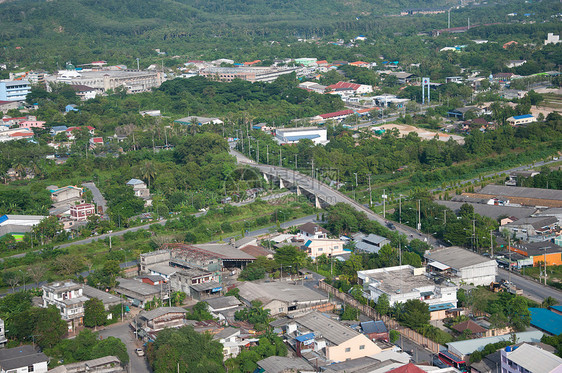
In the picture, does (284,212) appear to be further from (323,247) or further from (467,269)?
(467,269)

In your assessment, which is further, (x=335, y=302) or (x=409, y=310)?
(x=335, y=302)

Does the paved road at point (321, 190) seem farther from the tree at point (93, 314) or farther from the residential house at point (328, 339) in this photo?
the tree at point (93, 314)

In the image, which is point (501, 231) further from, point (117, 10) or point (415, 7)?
point (415, 7)

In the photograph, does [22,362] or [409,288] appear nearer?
[22,362]

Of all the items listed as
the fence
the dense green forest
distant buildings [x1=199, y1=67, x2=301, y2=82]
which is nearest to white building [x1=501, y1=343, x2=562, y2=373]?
the fence

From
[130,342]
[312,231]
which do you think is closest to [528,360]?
[130,342]

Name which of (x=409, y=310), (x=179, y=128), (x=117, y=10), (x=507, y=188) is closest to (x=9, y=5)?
(x=117, y=10)

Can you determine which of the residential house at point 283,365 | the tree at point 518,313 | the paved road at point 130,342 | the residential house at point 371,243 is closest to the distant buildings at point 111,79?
the residential house at point 371,243
